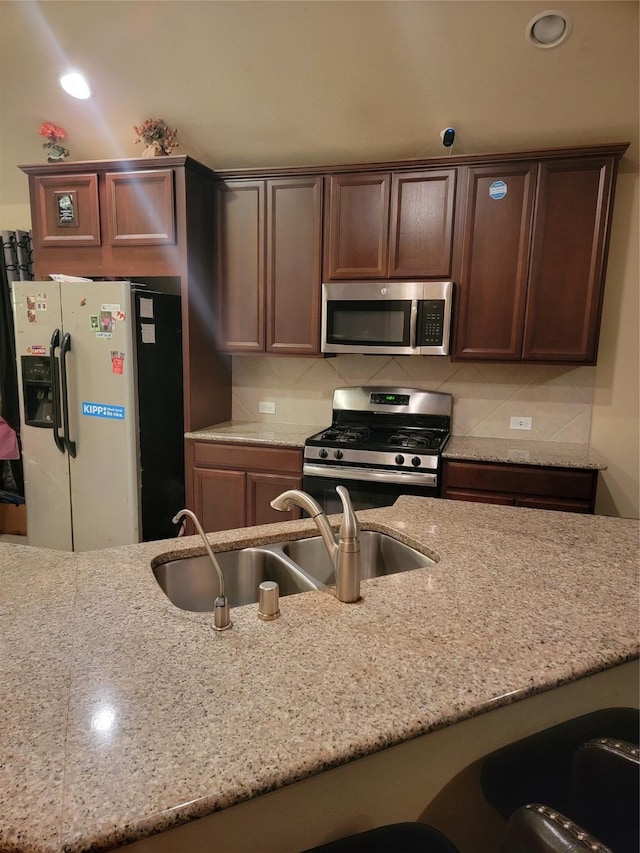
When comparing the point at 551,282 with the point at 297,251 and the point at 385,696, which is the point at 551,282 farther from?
the point at 385,696

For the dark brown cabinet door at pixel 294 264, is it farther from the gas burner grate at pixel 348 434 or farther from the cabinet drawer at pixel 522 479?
the cabinet drawer at pixel 522 479

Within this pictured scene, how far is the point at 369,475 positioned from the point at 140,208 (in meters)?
2.03

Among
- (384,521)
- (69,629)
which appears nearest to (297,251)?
(384,521)

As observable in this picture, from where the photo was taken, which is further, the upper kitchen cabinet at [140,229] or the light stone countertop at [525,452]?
the upper kitchen cabinet at [140,229]

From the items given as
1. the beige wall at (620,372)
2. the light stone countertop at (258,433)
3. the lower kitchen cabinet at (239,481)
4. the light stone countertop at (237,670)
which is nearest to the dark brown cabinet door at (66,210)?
the light stone countertop at (258,433)

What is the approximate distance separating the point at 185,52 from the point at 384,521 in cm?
267

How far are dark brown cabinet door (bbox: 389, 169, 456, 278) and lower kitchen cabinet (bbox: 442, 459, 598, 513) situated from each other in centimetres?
110

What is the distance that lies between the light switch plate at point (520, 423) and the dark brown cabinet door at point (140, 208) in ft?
7.53

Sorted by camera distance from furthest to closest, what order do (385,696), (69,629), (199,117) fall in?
(199,117) → (69,629) → (385,696)

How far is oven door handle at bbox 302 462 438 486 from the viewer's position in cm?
278

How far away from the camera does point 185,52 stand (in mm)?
2764

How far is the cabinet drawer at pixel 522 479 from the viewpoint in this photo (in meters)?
2.65

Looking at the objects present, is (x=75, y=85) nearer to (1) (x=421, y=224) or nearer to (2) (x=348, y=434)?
(1) (x=421, y=224)

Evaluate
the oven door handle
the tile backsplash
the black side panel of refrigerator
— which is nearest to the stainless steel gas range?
the oven door handle
